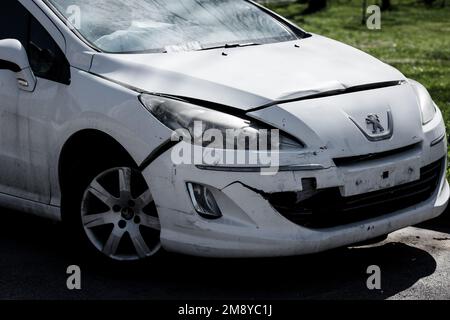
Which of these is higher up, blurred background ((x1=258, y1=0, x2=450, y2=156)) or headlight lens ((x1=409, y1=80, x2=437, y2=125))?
blurred background ((x1=258, y1=0, x2=450, y2=156))

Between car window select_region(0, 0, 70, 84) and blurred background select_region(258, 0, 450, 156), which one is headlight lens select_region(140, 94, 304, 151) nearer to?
car window select_region(0, 0, 70, 84)

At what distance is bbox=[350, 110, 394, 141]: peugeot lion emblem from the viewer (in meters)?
4.98

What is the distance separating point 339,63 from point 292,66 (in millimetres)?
319

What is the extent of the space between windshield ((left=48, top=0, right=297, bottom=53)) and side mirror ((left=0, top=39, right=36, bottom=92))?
1.08ft

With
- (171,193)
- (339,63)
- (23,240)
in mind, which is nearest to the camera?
(171,193)

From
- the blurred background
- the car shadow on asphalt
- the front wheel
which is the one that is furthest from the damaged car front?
the blurred background

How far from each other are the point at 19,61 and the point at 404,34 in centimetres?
1912

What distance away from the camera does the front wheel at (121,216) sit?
5.13m

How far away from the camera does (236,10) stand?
6.44 meters

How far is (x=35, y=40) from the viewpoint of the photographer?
19.1 feet

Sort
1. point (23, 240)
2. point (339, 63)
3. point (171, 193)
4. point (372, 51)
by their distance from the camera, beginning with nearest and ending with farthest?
1. point (171, 193)
2. point (339, 63)
3. point (23, 240)
4. point (372, 51)
